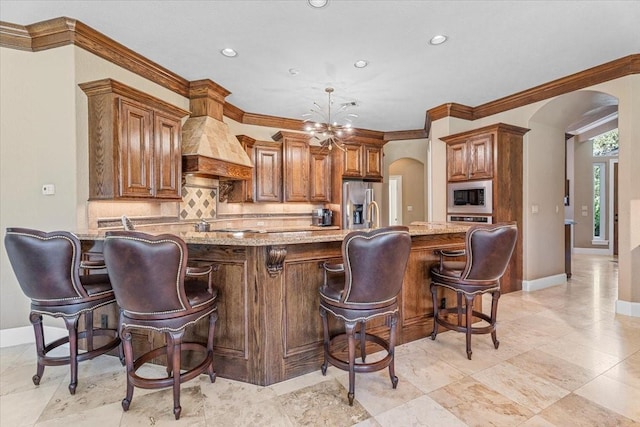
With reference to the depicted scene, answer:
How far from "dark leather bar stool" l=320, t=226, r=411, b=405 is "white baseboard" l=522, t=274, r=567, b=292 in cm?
343

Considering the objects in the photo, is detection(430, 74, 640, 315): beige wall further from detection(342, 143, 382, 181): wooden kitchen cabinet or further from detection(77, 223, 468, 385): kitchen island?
detection(77, 223, 468, 385): kitchen island

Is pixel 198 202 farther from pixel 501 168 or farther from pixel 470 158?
pixel 501 168

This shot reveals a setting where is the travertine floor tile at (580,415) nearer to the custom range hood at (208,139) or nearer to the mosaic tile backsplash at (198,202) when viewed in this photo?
the custom range hood at (208,139)

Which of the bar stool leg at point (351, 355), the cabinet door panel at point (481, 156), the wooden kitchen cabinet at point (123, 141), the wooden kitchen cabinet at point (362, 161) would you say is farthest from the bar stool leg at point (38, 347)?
the cabinet door panel at point (481, 156)

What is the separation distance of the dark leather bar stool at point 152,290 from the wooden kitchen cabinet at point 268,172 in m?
3.41

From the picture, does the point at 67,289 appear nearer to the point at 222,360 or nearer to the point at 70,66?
the point at 222,360

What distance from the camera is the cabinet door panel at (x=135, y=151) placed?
290 centimetres

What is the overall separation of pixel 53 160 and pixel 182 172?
4.02 feet

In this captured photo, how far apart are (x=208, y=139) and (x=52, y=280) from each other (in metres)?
2.43

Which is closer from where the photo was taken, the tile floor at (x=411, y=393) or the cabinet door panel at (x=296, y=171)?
the tile floor at (x=411, y=393)

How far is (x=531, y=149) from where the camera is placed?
14.7ft

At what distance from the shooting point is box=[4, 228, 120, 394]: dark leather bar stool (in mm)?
1951

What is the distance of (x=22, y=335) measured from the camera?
285cm

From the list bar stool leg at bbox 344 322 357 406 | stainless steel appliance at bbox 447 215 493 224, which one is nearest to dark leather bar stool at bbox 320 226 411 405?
bar stool leg at bbox 344 322 357 406
